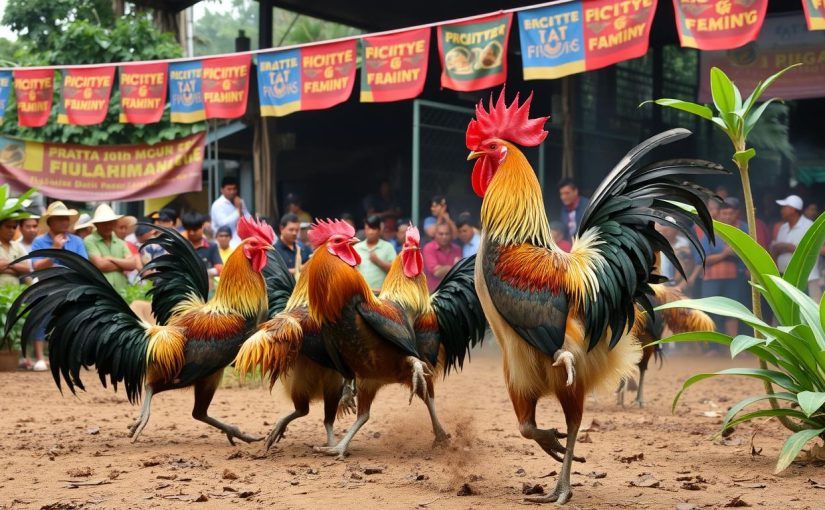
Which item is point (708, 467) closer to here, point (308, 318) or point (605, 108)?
point (308, 318)

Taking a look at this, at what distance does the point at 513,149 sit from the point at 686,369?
7854mm

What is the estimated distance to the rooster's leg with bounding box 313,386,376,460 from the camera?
643cm

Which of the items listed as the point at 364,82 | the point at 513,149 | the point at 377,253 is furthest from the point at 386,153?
the point at 513,149

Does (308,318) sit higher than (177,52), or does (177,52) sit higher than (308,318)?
(177,52)

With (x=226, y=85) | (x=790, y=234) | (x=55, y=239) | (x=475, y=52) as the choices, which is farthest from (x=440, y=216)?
(x=55, y=239)

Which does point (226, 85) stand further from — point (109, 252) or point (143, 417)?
point (143, 417)

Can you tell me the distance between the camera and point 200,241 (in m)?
10.8

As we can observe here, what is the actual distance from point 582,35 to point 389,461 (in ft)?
21.0

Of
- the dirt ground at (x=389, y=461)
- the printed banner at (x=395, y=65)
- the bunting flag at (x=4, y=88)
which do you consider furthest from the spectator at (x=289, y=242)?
the bunting flag at (x=4, y=88)

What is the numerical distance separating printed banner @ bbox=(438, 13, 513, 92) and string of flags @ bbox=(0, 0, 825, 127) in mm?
12

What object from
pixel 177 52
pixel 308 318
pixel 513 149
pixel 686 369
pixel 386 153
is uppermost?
pixel 177 52

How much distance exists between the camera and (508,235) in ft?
A: 16.5

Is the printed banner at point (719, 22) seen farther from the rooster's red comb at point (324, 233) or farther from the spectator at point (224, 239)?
the spectator at point (224, 239)

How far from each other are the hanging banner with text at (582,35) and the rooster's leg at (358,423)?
576cm
